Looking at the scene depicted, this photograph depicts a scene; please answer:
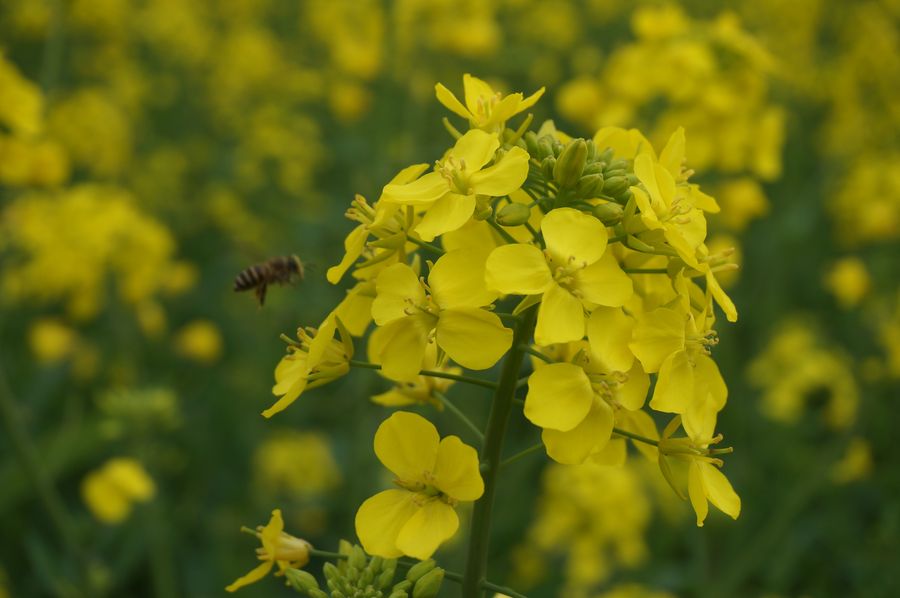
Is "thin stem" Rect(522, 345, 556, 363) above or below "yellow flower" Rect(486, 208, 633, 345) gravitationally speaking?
below

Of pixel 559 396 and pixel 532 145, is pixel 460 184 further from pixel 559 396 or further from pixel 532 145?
pixel 559 396

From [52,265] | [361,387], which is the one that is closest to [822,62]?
[361,387]

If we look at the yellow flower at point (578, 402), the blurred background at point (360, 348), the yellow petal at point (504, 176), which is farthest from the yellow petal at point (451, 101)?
the blurred background at point (360, 348)

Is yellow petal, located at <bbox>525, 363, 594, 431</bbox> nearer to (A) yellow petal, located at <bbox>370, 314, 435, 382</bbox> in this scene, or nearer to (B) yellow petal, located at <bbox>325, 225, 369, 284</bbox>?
(A) yellow petal, located at <bbox>370, 314, 435, 382</bbox>

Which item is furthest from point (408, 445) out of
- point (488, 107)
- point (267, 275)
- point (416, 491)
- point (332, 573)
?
point (267, 275)

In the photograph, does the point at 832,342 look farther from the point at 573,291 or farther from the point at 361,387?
the point at 573,291

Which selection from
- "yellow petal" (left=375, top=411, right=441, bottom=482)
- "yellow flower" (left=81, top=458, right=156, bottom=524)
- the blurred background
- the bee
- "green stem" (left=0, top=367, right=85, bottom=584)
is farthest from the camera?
the blurred background

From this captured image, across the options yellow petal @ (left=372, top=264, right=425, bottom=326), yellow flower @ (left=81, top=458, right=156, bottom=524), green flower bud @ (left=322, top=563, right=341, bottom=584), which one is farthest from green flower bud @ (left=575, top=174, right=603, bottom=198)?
yellow flower @ (left=81, top=458, right=156, bottom=524)
